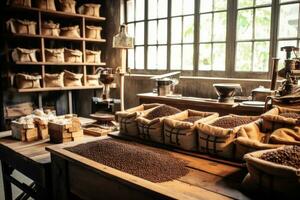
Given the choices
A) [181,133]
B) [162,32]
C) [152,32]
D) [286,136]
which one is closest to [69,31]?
[152,32]

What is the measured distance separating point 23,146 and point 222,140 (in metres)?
1.39

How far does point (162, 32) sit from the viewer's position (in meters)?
3.73

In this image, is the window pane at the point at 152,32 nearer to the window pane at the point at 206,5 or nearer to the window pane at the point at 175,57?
the window pane at the point at 175,57

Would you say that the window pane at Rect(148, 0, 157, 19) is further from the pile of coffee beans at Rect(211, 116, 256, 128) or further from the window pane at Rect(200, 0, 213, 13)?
the pile of coffee beans at Rect(211, 116, 256, 128)

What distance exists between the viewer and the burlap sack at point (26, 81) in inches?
137

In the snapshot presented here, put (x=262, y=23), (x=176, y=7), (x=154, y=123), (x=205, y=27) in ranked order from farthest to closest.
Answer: (x=176, y=7)
(x=205, y=27)
(x=262, y=23)
(x=154, y=123)

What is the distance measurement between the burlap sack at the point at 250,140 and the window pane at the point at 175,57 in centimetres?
216

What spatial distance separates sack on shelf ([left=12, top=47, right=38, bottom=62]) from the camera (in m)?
3.51

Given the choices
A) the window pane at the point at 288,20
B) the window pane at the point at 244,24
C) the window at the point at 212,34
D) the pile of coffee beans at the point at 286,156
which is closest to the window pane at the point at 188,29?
the window at the point at 212,34

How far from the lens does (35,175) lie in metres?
1.80

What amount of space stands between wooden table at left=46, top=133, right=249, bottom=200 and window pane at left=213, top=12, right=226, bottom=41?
195 centimetres

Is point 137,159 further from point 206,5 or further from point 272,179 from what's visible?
point 206,5

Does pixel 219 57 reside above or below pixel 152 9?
below

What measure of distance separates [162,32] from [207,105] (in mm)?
1433
